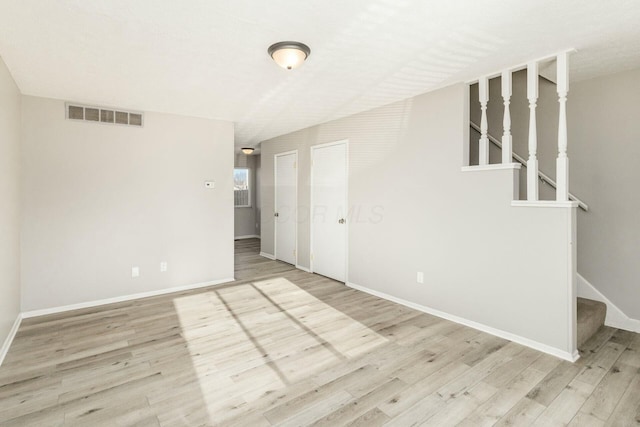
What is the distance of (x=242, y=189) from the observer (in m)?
9.27

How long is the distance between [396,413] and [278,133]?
15.9 feet

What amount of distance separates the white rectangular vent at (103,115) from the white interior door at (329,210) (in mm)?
2516

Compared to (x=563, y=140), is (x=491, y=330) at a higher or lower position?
lower

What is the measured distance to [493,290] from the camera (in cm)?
305

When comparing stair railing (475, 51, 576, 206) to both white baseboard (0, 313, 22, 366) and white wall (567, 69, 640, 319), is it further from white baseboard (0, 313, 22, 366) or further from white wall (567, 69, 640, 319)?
white baseboard (0, 313, 22, 366)

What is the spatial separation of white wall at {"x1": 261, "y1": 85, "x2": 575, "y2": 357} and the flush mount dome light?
1705 mm

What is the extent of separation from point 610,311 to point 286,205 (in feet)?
15.2

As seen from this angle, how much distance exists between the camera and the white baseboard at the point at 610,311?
3102 mm

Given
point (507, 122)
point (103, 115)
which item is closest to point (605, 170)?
point (507, 122)

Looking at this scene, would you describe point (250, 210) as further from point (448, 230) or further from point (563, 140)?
point (563, 140)

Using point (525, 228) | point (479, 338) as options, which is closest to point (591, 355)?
point (479, 338)

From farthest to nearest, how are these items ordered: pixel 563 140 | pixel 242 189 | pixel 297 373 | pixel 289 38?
pixel 242 189, pixel 563 140, pixel 297 373, pixel 289 38

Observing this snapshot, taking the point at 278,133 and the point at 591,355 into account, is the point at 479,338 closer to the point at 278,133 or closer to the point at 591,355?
the point at 591,355

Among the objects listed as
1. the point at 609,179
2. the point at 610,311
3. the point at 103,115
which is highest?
the point at 103,115
